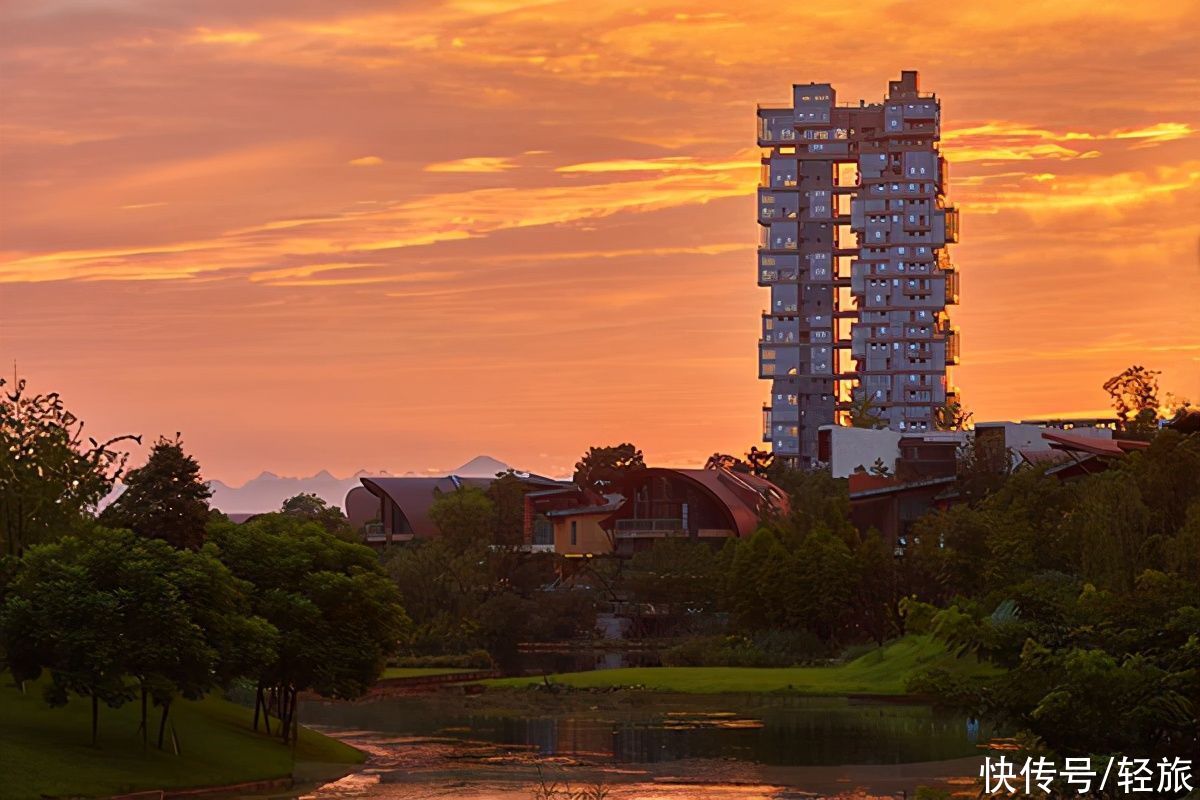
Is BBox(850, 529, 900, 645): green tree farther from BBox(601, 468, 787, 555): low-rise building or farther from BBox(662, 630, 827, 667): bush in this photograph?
BBox(601, 468, 787, 555): low-rise building

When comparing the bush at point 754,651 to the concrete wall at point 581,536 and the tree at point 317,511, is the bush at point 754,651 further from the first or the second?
the concrete wall at point 581,536

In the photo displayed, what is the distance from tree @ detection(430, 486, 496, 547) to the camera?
3883 inches

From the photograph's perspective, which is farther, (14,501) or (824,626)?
(824,626)

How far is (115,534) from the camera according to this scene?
123 ft

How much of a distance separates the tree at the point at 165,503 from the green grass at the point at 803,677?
25077mm

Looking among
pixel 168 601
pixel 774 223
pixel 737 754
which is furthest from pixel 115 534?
pixel 774 223

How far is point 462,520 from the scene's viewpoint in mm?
99000

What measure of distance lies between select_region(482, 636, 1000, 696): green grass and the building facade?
127626 mm

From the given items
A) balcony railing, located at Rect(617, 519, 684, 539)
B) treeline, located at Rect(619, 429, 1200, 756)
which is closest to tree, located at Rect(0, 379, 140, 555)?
treeline, located at Rect(619, 429, 1200, 756)

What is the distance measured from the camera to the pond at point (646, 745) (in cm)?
3816

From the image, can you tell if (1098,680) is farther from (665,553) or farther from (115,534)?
(665,553)

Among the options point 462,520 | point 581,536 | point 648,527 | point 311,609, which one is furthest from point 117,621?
point 581,536

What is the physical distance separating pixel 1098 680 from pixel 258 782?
65.1 ft

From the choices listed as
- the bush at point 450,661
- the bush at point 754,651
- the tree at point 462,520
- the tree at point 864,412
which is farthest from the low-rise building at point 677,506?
the tree at point 864,412
